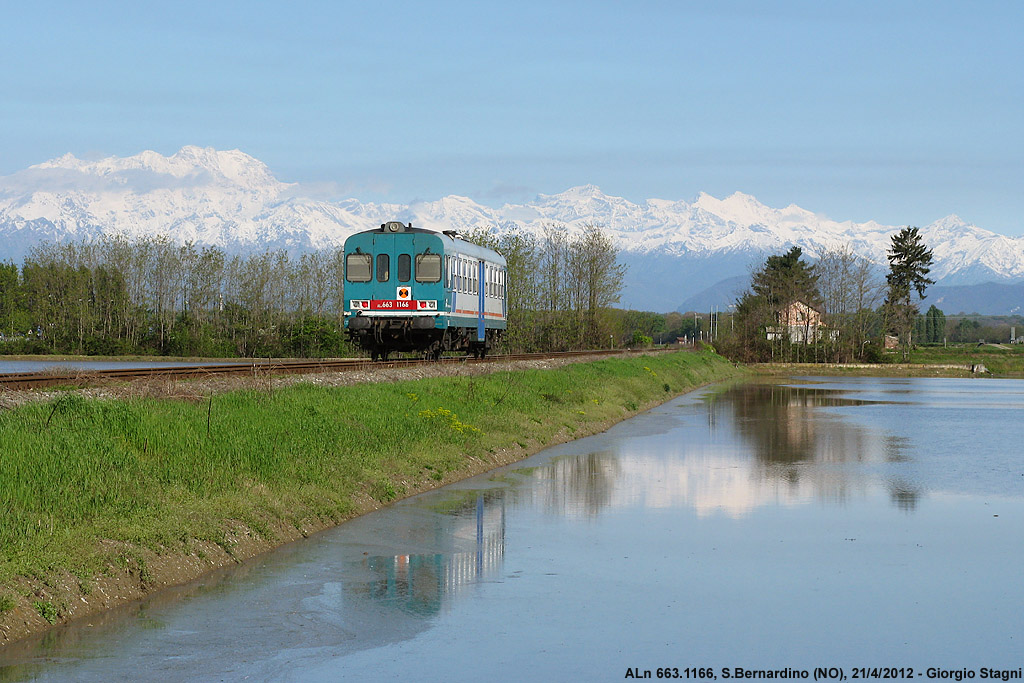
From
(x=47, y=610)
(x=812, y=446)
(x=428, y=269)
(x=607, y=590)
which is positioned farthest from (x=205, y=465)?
(x=428, y=269)

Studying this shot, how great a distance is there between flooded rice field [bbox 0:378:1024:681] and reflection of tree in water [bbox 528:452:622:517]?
2.5 inches

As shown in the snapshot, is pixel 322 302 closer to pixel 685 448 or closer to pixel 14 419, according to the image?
pixel 685 448

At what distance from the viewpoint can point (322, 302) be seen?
96562 millimetres

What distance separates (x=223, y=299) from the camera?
94438 mm

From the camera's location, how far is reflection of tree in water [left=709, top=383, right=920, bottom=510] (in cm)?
1956

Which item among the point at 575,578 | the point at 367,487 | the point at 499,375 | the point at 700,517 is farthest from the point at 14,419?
the point at 499,375

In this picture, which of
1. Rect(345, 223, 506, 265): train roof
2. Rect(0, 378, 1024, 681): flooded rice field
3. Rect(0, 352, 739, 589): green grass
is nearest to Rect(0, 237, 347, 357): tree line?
Rect(345, 223, 506, 265): train roof

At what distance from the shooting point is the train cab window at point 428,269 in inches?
1340

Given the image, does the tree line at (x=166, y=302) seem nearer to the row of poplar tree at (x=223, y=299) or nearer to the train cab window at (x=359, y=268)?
the row of poplar tree at (x=223, y=299)

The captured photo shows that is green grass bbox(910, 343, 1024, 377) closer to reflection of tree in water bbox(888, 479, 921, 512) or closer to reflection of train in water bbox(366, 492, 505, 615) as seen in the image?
reflection of tree in water bbox(888, 479, 921, 512)

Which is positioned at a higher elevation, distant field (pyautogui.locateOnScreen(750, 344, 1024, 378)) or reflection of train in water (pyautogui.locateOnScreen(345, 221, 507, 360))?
reflection of train in water (pyautogui.locateOnScreen(345, 221, 507, 360))

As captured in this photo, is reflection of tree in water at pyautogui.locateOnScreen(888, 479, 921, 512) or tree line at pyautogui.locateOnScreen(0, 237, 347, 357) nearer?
reflection of tree in water at pyautogui.locateOnScreen(888, 479, 921, 512)

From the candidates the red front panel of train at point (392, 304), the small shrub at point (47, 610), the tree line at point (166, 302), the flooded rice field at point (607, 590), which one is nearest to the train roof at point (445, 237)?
the red front panel of train at point (392, 304)

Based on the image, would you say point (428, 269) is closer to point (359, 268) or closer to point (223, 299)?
point (359, 268)
